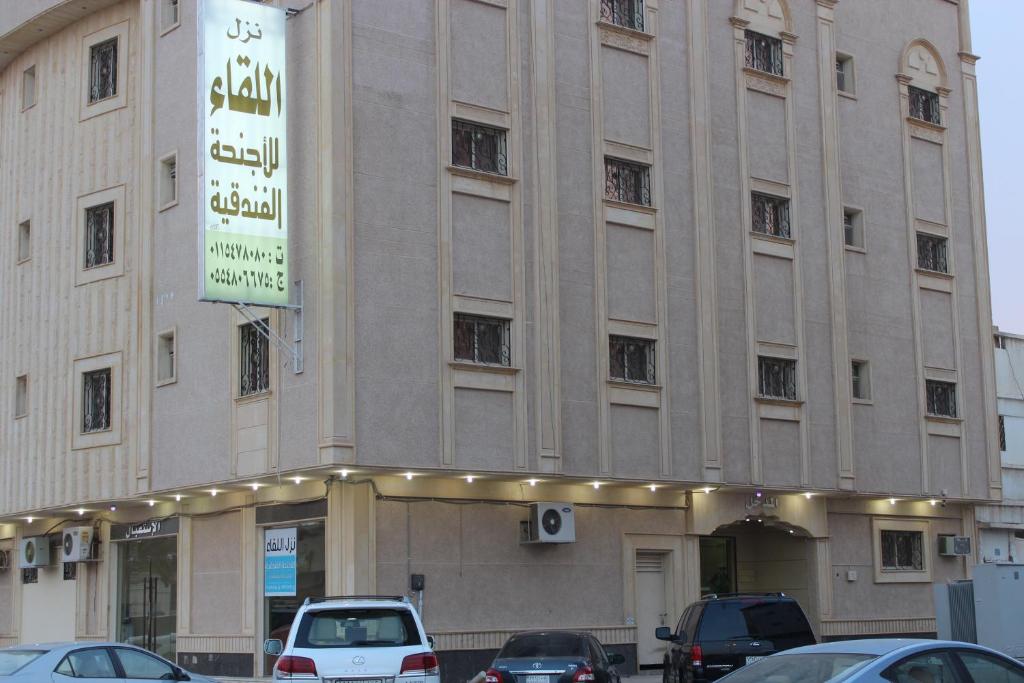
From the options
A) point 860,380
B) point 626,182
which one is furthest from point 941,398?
point 626,182

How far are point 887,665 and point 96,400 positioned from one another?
79.2 feet

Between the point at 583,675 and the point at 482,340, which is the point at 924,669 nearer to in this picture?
the point at 583,675

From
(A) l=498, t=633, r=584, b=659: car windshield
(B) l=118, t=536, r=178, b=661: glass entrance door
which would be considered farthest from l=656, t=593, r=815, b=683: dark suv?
(B) l=118, t=536, r=178, b=661: glass entrance door

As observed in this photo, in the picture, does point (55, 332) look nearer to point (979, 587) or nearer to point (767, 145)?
point (767, 145)

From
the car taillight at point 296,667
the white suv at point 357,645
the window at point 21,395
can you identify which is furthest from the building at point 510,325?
the car taillight at point 296,667

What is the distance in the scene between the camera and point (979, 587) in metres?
25.0

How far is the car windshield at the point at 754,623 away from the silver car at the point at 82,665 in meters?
7.69

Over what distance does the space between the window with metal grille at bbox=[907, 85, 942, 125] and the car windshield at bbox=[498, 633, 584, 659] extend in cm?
Answer: 2184

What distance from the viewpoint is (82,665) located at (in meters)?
18.7

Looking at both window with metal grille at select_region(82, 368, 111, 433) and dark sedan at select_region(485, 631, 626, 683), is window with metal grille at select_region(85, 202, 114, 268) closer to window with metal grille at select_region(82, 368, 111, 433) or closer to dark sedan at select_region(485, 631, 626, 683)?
window with metal grille at select_region(82, 368, 111, 433)

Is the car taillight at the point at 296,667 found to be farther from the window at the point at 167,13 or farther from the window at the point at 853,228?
the window at the point at 853,228

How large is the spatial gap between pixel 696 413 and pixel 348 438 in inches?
345

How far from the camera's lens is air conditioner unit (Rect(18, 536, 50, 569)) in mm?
34188

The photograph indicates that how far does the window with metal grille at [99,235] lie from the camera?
31.9 metres
